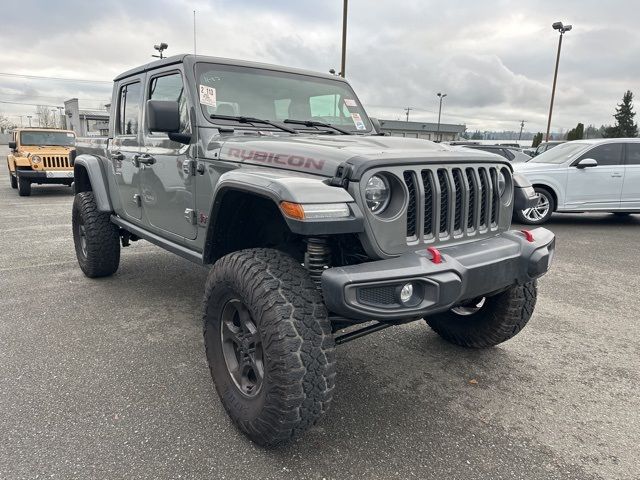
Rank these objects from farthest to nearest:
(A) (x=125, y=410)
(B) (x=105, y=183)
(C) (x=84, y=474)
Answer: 1. (B) (x=105, y=183)
2. (A) (x=125, y=410)
3. (C) (x=84, y=474)

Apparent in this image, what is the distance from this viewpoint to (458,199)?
2.48 meters

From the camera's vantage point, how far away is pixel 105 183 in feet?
15.2

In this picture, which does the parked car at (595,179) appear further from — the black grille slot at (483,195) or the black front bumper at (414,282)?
the black front bumper at (414,282)

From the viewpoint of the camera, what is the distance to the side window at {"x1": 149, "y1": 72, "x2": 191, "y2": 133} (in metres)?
3.19

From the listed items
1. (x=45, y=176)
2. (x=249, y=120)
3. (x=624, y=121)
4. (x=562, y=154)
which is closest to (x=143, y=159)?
(x=249, y=120)

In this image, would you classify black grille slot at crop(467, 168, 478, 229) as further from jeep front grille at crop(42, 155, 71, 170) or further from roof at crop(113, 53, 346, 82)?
jeep front grille at crop(42, 155, 71, 170)

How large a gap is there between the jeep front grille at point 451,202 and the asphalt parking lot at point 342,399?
104 cm

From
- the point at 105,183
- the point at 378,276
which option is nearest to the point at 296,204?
the point at 378,276

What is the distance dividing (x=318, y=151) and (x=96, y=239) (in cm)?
318

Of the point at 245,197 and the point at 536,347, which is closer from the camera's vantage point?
the point at 245,197

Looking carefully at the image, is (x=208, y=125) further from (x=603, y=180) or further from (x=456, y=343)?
(x=603, y=180)

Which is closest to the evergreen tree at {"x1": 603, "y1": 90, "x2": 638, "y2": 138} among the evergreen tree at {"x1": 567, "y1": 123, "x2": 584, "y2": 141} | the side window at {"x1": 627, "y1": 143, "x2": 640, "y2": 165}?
the evergreen tree at {"x1": 567, "y1": 123, "x2": 584, "y2": 141}

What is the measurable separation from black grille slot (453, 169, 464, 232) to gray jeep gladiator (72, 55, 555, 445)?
0.6 inches

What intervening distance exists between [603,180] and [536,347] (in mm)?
6403
